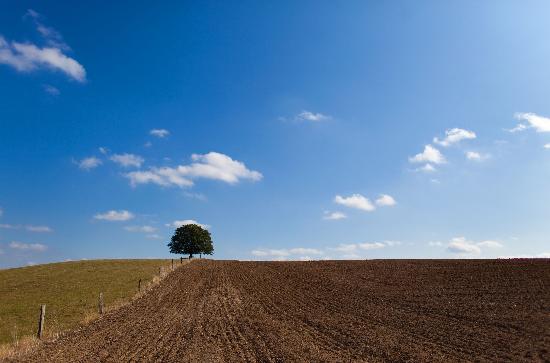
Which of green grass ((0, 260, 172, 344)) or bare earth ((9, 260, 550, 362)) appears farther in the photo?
green grass ((0, 260, 172, 344))

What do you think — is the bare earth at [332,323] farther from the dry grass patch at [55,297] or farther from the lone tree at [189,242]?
the lone tree at [189,242]

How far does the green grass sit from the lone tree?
31.2 m

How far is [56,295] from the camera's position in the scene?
134 ft

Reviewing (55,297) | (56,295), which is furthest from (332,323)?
(56,295)

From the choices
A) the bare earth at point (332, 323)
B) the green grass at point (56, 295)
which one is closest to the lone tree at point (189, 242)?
the green grass at point (56, 295)

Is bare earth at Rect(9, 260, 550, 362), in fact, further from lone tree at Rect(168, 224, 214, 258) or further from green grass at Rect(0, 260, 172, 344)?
lone tree at Rect(168, 224, 214, 258)

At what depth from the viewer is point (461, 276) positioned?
1634 inches

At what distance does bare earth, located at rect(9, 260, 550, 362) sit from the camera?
16.6m

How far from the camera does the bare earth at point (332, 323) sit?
16.6 metres

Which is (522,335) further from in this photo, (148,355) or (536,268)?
(536,268)

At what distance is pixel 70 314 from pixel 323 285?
20.4 m

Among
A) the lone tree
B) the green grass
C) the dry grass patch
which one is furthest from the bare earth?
the lone tree

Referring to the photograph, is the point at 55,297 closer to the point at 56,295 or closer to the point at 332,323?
the point at 56,295

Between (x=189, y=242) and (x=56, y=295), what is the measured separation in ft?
180
